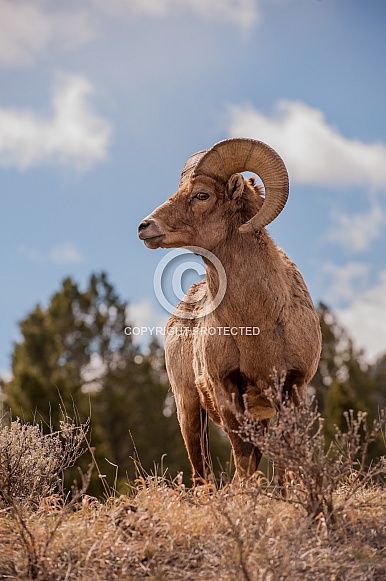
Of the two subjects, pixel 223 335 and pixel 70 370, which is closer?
pixel 223 335

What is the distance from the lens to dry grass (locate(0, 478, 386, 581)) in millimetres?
5051

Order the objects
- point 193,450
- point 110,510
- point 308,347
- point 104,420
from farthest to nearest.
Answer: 1. point 104,420
2. point 193,450
3. point 308,347
4. point 110,510

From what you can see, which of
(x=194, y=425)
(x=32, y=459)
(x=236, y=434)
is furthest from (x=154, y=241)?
(x=194, y=425)

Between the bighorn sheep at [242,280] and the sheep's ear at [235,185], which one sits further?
the sheep's ear at [235,185]

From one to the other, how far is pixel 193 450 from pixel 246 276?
2.54 meters

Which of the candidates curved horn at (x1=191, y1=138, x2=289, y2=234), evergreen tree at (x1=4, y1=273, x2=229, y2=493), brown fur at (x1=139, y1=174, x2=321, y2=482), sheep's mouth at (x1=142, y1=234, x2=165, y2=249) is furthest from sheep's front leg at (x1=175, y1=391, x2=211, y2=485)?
evergreen tree at (x1=4, y1=273, x2=229, y2=493)

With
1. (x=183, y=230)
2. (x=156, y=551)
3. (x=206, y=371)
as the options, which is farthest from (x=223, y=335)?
(x=156, y=551)

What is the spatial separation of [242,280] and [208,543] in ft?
9.17

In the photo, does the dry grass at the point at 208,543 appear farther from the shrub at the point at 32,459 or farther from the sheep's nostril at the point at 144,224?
the sheep's nostril at the point at 144,224

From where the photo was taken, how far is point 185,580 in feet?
16.6

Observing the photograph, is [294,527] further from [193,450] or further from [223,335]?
[193,450]

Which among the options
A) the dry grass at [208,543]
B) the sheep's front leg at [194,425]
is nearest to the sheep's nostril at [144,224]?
the sheep's front leg at [194,425]

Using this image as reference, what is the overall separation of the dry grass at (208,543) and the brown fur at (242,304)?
1.60 meters

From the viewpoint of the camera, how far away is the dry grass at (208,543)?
16.6ft
